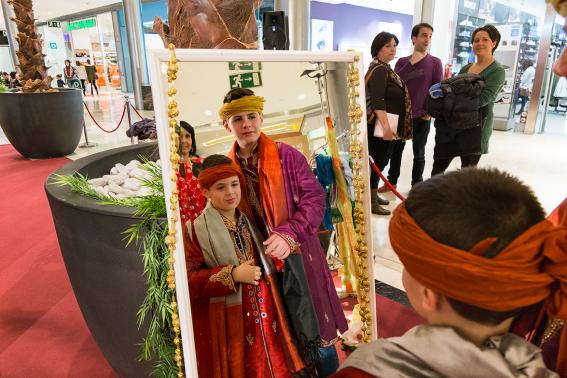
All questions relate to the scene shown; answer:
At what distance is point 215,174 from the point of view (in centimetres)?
108

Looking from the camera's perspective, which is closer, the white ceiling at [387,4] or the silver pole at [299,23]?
the silver pole at [299,23]

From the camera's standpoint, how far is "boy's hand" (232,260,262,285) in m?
1.13

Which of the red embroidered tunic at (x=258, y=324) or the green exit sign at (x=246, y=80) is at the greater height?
the green exit sign at (x=246, y=80)

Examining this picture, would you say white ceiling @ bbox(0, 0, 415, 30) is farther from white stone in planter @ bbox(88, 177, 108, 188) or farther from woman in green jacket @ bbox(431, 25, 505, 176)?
white stone in planter @ bbox(88, 177, 108, 188)

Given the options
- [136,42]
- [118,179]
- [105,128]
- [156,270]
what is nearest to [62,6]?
[136,42]

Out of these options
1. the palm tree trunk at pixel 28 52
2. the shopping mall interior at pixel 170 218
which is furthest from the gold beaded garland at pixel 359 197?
the palm tree trunk at pixel 28 52

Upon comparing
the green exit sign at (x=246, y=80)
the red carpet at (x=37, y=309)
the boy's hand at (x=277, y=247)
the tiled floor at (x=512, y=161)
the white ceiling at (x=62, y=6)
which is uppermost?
the white ceiling at (x=62, y=6)

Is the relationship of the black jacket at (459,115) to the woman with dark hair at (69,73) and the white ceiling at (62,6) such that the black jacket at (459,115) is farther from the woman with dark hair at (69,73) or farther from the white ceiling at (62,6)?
the white ceiling at (62,6)

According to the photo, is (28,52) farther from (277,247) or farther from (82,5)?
(82,5)

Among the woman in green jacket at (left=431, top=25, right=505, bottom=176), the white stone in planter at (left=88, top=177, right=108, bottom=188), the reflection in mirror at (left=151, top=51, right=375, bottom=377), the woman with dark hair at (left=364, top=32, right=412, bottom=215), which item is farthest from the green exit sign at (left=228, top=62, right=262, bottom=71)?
the woman in green jacket at (left=431, top=25, right=505, bottom=176)

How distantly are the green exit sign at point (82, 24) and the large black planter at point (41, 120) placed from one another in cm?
1390

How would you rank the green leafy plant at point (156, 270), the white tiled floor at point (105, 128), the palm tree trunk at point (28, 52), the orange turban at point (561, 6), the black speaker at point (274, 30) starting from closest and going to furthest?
the orange turban at point (561, 6), the green leafy plant at point (156, 270), the black speaker at point (274, 30), the palm tree trunk at point (28, 52), the white tiled floor at point (105, 128)

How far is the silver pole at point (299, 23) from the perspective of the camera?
458 cm

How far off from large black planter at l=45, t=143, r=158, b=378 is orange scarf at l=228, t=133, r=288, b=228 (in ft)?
1.52
